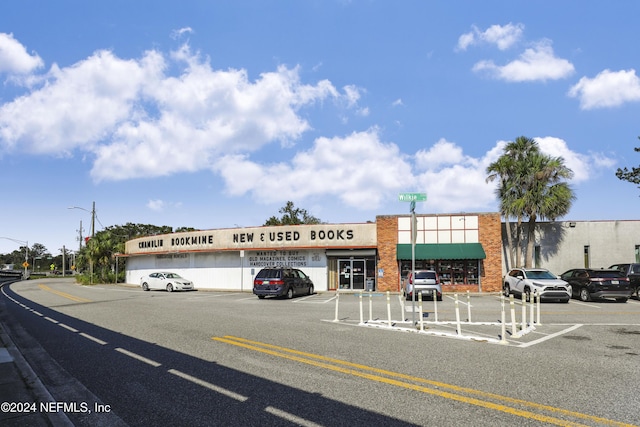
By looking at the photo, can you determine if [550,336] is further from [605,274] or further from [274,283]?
[274,283]

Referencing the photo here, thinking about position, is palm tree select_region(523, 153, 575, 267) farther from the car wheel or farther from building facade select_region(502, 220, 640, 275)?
the car wheel

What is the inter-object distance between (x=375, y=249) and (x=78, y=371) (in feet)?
79.1

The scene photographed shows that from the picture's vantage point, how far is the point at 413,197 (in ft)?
40.0

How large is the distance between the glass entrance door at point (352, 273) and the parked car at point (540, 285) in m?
10.6

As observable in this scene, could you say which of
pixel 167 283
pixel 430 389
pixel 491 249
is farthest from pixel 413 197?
pixel 167 283

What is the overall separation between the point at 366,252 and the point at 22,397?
83.4ft

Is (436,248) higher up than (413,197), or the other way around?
(413,197)

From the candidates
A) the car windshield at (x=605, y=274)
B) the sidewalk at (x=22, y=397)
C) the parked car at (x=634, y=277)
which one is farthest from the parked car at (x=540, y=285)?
the sidewalk at (x=22, y=397)

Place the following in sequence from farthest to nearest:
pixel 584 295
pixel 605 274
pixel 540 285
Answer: pixel 584 295 → pixel 605 274 → pixel 540 285

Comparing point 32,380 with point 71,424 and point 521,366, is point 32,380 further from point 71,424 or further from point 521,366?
point 521,366

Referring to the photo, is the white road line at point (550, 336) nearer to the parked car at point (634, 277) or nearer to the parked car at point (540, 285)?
the parked car at point (540, 285)

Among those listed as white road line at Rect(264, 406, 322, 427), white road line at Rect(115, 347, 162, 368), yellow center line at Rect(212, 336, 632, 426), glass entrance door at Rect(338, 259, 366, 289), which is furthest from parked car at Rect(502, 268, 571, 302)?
white road line at Rect(264, 406, 322, 427)

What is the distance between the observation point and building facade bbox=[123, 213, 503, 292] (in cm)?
2883

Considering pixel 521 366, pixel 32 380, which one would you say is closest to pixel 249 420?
pixel 32 380
